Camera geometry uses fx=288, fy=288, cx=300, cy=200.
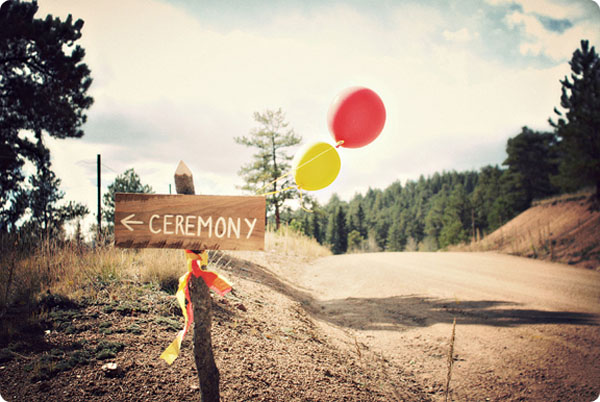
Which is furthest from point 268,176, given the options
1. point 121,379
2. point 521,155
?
point 521,155

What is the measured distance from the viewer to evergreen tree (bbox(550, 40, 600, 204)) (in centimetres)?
1130

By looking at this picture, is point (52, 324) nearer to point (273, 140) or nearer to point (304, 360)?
point (304, 360)

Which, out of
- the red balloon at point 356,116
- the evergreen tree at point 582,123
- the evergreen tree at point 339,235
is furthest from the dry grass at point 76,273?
the evergreen tree at point 339,235

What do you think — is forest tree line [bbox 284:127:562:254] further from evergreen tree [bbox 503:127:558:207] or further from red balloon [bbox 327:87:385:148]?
red balloon [bbox 327:87:385:148]

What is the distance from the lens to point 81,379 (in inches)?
77.0

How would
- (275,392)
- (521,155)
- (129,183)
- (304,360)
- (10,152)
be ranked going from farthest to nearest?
1. (521,155)
2. (129,183)
3. (10,152)
4. (304,360)
5. (275,392)

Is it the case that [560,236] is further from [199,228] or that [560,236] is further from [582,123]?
[199,228]

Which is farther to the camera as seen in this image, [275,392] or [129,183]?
[129,183]

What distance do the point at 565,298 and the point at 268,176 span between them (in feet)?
40.1

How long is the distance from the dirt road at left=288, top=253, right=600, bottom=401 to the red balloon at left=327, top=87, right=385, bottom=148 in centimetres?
198

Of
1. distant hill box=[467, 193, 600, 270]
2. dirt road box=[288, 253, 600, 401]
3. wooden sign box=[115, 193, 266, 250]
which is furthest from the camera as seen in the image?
distant hill box=[467, 193, 600, 270]

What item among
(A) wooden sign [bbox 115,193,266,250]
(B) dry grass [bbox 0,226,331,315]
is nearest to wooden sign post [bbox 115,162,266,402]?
(A) wooden sign [bbox 115,193,266,250]

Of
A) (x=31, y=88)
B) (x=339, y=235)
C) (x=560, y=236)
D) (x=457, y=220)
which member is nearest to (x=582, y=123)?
(x=560, y=236)

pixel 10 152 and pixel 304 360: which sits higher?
pixel 10 152
